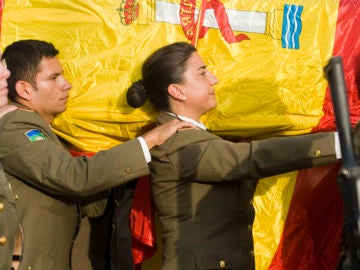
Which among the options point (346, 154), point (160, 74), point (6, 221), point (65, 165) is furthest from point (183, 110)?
point (346, 154)

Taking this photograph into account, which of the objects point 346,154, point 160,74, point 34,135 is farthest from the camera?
point 160,74

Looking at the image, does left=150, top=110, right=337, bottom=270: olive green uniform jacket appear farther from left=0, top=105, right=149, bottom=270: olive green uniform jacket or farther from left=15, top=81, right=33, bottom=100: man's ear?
left=15, top=81, right=33, bottom=100: man's ear

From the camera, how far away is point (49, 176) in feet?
9.65

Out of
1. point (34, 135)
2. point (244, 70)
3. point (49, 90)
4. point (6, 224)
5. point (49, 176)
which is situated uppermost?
point (244, 70)

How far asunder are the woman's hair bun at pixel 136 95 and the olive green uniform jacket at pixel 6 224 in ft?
2.12

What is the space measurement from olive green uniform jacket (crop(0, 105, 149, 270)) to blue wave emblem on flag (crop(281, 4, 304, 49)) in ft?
2.65

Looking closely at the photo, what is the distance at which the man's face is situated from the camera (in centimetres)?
321

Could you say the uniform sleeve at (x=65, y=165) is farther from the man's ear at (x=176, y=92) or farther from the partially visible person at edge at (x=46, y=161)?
the man's ear at (x=176, y=92)

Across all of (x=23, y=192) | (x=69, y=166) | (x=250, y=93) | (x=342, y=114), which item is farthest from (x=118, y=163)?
(x=342, y=114)

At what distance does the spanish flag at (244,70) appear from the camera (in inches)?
126

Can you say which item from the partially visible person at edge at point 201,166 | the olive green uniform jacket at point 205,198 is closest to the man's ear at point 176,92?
the partially visible person at edge at point 201,166

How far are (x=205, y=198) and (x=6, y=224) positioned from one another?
2.50 ft

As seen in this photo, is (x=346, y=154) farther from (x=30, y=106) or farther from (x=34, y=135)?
(x=30, y=106)

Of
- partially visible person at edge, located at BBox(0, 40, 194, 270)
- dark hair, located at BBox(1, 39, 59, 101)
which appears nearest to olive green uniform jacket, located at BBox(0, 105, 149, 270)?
partially visible person at edge, located at BBox(0, 40, 194, 270)
